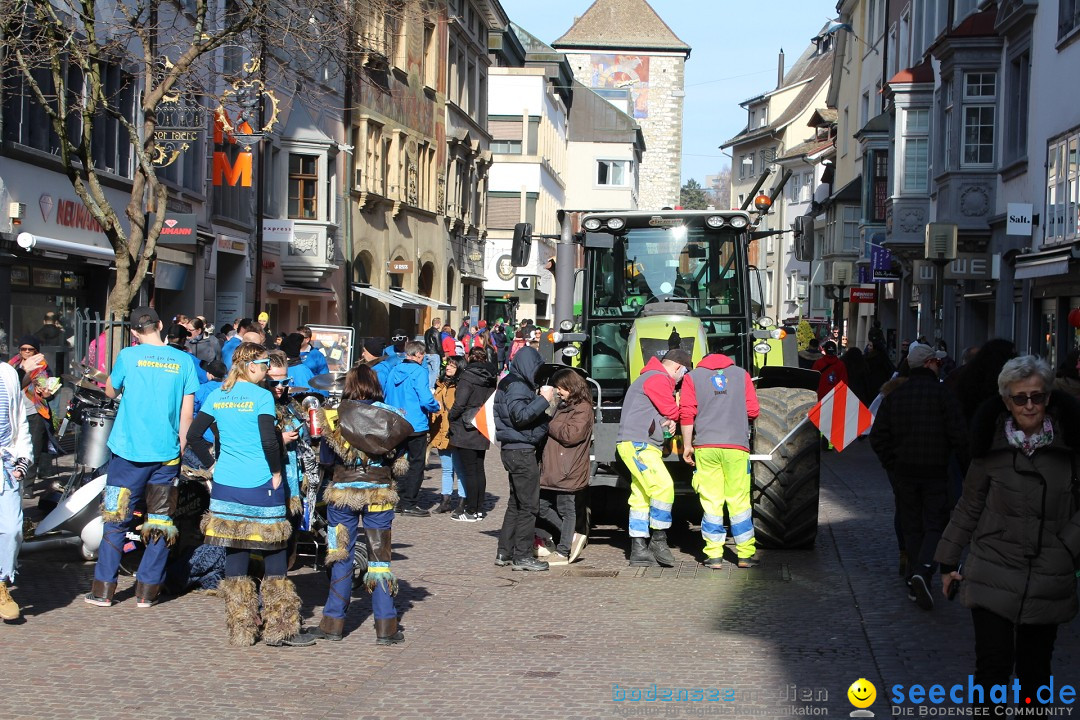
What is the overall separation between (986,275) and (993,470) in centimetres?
2301

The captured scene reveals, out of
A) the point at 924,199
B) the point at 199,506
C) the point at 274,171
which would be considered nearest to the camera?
the point at 199,506

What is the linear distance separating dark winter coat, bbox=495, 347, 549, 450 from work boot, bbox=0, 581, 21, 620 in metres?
4.04

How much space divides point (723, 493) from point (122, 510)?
4705 mm

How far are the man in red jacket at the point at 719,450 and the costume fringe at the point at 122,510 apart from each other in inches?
171

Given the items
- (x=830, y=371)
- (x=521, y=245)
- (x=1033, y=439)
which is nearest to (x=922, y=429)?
(x=1033, y=439)

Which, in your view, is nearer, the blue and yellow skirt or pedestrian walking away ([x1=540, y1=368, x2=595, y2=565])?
the blue and yellow skirt

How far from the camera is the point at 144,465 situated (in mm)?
9320

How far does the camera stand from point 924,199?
3606 cm

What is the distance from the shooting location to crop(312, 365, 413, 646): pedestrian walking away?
8227 millimetres

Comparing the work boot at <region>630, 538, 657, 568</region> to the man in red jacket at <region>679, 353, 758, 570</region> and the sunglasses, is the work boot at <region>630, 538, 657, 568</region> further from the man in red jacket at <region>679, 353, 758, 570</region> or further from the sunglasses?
the sunglasses

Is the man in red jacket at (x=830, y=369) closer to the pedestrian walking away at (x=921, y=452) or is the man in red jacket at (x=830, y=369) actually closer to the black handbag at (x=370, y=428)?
the pedestrian walking away at (x=921, y=452)

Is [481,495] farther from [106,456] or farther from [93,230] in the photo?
[93,230]

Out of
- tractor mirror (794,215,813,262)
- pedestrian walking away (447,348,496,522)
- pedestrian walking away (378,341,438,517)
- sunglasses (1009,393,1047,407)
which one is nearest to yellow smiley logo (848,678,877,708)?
sunglasses (1009,393,1047,407)

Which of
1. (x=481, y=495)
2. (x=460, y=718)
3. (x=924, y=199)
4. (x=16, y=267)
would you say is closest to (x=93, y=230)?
(x=16, y=267)
